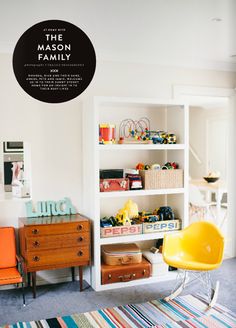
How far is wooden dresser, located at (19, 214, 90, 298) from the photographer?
3.48 metres

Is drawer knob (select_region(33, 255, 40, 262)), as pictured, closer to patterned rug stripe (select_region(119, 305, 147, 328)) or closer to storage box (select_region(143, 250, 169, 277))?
patterned rug stripe (select_region(119, 305, 147, 328))

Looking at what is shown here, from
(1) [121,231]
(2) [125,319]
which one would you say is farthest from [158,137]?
(2) [125,319]

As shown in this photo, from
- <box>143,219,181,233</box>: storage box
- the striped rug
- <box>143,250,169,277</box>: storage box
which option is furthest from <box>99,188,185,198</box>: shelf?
the striped rug

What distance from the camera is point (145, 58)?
4.15 meters

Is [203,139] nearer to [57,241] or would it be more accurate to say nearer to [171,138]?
[171,138]

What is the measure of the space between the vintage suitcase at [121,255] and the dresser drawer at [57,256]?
265 millimetres

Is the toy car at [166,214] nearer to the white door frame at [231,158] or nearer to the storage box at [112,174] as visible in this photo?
the storage box at [112,174]

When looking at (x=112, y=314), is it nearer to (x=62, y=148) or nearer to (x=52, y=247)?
(x=52, y=247)

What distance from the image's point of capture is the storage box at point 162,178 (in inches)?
156

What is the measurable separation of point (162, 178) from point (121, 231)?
0.67 m

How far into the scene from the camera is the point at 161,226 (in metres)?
4.03

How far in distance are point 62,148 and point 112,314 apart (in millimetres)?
1623


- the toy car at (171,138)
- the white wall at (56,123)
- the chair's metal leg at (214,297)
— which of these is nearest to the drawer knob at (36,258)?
the white wall at (56,123)

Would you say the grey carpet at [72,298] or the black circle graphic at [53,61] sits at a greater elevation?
the black circle graphic at [53,61]
